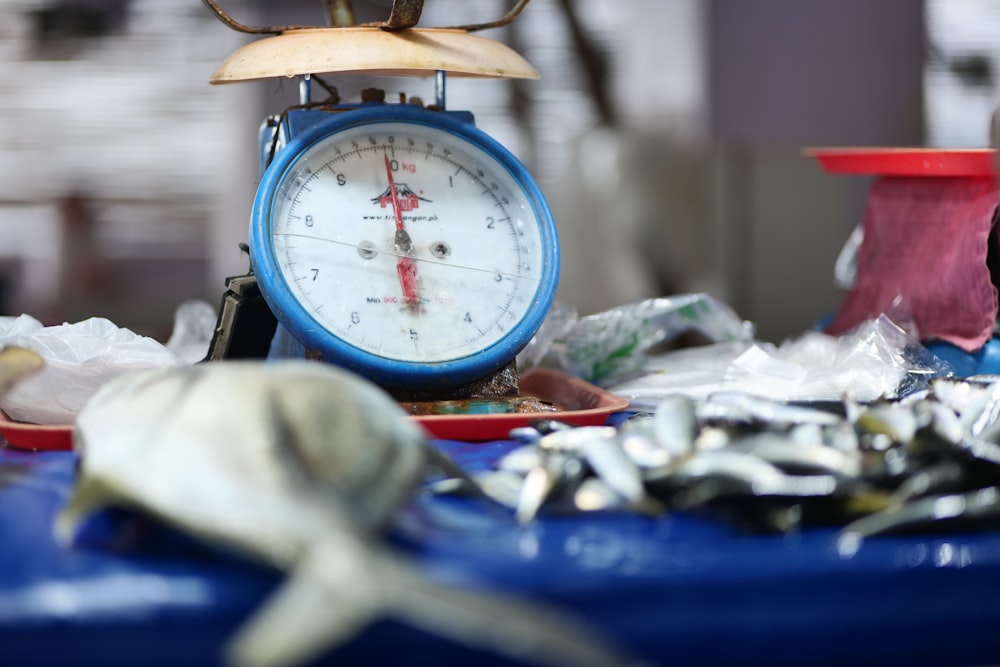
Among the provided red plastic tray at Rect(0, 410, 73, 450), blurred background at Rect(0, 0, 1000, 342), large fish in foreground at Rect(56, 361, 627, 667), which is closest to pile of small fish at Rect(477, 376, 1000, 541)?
large fish in foreground at Rect(56, 361, 627, 667)

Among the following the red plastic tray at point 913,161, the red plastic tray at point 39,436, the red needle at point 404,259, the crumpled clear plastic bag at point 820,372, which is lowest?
the crumpled clear plastic bag at point 820,372

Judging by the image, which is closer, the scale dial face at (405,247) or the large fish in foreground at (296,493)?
the large fish in foreground at (296,493)

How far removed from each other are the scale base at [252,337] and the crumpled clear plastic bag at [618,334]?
0.89ft

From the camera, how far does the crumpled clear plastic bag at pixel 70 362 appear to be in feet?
4.04

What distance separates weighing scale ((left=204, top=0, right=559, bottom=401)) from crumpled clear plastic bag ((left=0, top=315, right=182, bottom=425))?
11cm

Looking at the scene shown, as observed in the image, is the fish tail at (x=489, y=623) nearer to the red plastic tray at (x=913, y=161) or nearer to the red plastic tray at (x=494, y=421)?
the red plastic tray at (x=494, y=421)

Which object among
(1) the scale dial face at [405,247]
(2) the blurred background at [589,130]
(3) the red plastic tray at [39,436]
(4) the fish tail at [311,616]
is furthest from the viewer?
(2) the blurred background at [589,130]

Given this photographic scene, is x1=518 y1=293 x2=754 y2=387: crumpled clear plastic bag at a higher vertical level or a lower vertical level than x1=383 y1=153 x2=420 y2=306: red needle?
lower

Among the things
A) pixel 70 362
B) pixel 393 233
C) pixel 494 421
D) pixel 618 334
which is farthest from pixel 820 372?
pixel 70 362

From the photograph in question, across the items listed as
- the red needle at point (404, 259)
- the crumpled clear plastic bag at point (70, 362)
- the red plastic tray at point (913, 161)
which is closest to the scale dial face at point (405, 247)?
the red needle at point (404, 259)

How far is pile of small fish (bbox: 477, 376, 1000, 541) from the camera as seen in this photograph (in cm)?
85

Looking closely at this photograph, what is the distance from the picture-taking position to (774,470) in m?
0.86

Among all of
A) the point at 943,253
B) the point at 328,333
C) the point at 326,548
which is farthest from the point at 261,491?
the point at 943,253

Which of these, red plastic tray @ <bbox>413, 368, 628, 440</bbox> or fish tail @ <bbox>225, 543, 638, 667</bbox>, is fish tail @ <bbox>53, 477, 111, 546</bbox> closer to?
fish tail @ <bbox>225, 543, 638, 667</bbox>
